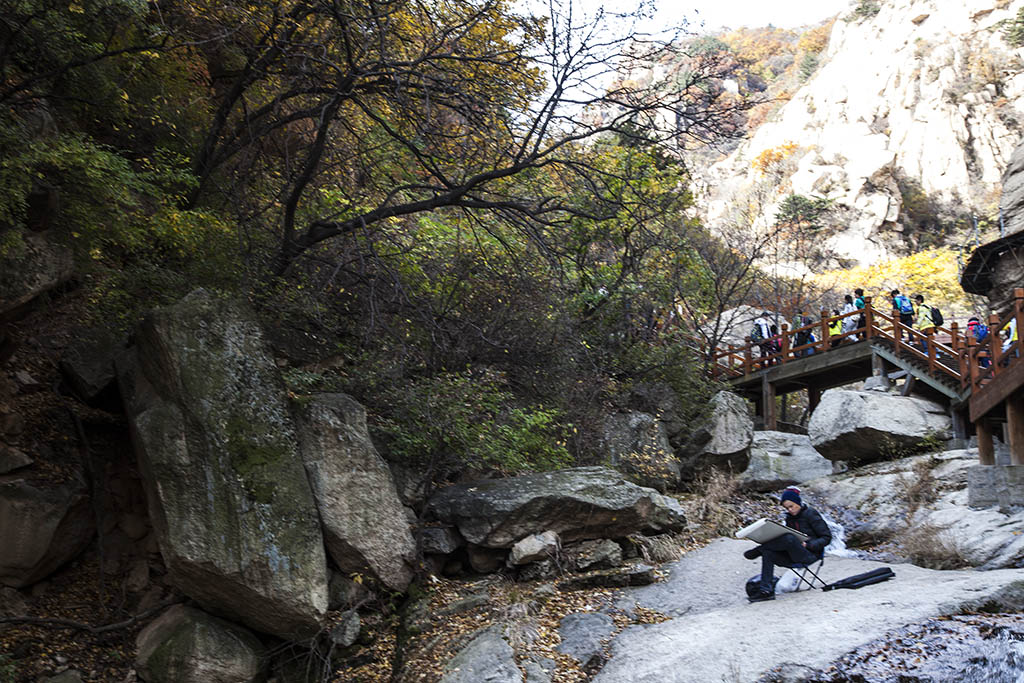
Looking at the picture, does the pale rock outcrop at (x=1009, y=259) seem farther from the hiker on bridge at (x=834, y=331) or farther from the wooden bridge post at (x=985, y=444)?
the wooden bridge post at (x=985, y=444)

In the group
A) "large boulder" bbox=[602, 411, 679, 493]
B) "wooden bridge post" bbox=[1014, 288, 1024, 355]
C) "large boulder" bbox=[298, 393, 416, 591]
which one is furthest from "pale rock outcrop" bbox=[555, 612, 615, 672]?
"wooden bridge post" bbox=[1014, 288, 1024, 355]

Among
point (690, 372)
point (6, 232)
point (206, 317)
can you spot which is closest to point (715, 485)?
point (690, 372)

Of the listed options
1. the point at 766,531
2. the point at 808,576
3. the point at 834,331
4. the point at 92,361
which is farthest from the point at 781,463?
the point at 92,361

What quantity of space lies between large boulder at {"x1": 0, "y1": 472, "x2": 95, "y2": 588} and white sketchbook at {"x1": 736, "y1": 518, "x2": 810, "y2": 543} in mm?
6874

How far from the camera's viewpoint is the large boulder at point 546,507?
872cm

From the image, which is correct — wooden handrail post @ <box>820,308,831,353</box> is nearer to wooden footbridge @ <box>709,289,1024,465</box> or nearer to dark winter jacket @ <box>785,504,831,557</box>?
wooden footbridge @ <box>709,289,1024,465</box>

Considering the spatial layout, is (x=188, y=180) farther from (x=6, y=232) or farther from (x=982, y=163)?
(x=982, y=163)

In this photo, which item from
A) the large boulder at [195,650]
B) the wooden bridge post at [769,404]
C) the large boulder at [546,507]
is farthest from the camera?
the wooden bridge post at [769,404]

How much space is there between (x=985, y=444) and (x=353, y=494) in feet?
29.2

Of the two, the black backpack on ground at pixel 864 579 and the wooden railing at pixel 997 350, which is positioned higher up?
the wooden railing at pixel 997 350

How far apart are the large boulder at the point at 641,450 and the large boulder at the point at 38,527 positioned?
7.62 m

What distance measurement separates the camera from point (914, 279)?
34.6 metres

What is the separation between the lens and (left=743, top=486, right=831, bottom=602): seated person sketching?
749 cm

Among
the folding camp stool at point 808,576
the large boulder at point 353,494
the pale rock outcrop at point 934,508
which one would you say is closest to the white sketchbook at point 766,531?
the folding camp stool at point 808,576
